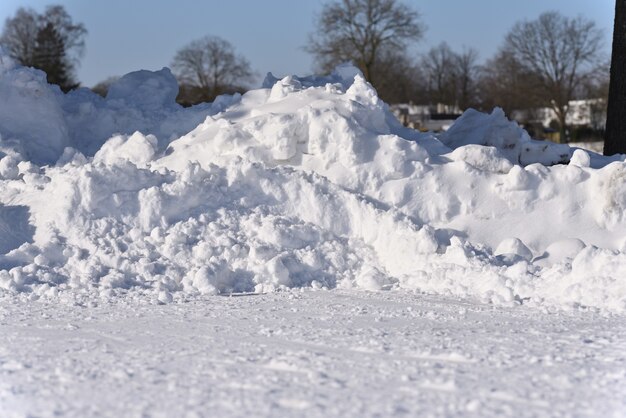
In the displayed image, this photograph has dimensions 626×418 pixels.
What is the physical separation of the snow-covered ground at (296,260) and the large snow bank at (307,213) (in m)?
0.02

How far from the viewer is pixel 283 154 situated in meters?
8.45

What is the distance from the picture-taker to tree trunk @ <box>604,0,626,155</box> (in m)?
10.9

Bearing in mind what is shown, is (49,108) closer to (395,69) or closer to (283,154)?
(283,154)

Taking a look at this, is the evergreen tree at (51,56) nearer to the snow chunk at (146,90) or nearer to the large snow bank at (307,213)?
the snow chunk at (146,90)

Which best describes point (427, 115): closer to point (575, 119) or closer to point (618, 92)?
point (575, 119)

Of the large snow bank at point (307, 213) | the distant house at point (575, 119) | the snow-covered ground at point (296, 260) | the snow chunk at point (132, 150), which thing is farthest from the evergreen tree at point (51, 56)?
the large snow bank at point (307, 213)

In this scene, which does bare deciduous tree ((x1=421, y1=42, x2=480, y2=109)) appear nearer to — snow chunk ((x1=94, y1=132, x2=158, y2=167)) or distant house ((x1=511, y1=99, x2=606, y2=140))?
distant house ((x1=511, y1=99, x2=606, y2=140))

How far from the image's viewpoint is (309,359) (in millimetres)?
4789

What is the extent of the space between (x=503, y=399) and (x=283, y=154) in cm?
475

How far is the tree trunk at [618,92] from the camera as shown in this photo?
35.8 feet

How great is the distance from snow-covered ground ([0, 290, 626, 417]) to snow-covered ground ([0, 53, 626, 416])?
2 centimetres

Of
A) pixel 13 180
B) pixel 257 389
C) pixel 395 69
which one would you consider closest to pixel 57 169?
pixel 13 180

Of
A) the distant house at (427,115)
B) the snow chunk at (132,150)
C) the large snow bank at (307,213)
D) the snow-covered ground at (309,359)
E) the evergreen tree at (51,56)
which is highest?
the evergreen tree at (51,56)

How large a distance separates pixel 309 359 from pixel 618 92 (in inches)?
301
